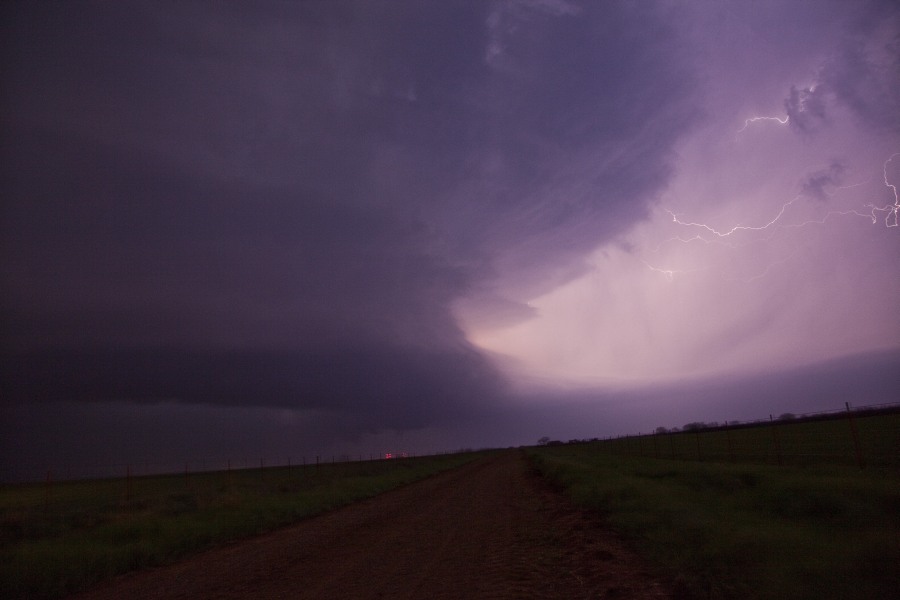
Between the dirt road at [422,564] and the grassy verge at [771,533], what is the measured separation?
2.40ft

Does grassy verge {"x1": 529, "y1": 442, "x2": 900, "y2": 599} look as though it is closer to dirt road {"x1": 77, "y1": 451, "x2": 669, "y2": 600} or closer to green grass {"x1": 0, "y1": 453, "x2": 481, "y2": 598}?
dirt road {"x1": 77, "y1": 451, "x2": 669, "y2": 600}

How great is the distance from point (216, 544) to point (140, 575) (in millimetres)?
4018

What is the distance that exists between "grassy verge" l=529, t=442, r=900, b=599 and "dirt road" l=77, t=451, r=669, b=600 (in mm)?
730

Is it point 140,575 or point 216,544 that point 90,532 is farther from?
point 140,575

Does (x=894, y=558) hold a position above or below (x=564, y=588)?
above

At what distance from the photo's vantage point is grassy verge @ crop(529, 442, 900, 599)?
6789 mm

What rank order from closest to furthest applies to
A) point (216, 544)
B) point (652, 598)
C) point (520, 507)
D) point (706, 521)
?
point (652, 598) < point (706, 521) < point (216, 544) < point (520, 507)

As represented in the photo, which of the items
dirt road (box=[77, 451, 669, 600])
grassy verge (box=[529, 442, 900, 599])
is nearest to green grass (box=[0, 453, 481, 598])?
dirt road (box=[77, 451, 669, 600])

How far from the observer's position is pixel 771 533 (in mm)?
9328

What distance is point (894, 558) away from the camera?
688cm

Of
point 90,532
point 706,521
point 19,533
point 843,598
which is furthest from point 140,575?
point 843,598

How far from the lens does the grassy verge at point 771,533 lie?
6789 mm

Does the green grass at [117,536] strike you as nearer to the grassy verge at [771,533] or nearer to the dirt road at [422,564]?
the dirt road at [422,564]

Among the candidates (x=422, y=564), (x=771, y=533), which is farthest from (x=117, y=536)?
(x=771, y=533)
